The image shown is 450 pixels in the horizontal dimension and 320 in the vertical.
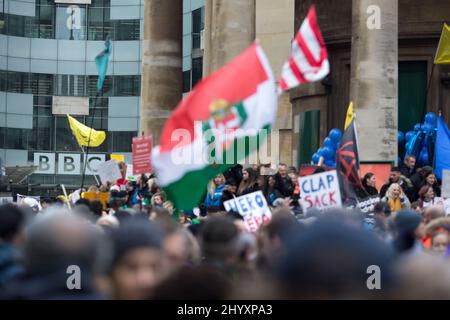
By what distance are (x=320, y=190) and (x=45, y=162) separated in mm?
60200

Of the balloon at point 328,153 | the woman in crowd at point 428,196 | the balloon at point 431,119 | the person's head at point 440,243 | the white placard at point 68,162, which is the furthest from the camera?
the white placard at point 68,162

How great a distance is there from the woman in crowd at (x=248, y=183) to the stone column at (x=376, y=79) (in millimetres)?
5485

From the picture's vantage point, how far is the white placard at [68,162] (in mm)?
76250

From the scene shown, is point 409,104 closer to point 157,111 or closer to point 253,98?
point 157,111

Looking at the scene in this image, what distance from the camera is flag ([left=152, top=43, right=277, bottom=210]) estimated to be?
439 inches

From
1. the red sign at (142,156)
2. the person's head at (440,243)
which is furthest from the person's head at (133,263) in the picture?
the red sign at (142,156)

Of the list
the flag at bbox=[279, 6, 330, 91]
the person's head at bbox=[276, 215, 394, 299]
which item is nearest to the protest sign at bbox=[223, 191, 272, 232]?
the flag at bbox=[279, 6, 330, 91]

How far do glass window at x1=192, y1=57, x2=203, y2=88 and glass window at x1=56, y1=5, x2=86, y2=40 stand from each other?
11330mm

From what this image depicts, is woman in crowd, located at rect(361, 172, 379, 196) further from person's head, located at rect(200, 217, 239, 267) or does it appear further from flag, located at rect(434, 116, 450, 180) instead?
person's head, located at rect(200, 217, 239, 267)

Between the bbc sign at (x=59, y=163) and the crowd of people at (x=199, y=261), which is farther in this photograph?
the bbc sign at (x=59, y=163)

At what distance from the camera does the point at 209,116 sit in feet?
36.7

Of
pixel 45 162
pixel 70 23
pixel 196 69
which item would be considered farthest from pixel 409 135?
pixel 70 23

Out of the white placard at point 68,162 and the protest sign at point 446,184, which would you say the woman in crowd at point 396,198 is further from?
the white placard at point 68,162
